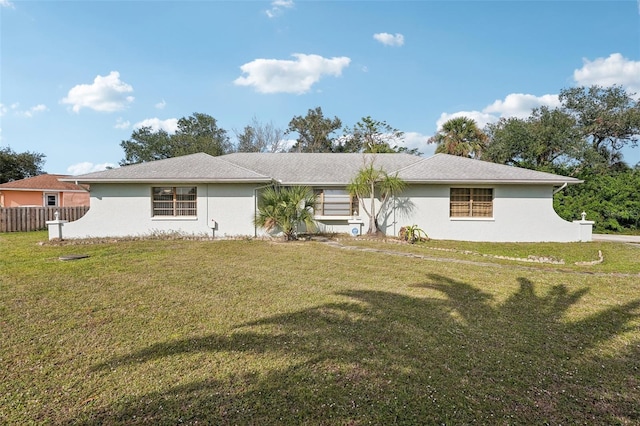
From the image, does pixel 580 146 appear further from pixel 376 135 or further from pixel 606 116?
pixel 376 135

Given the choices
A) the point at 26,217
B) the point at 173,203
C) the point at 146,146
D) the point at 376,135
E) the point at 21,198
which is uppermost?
the point at 146,146

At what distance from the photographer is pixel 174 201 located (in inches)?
535

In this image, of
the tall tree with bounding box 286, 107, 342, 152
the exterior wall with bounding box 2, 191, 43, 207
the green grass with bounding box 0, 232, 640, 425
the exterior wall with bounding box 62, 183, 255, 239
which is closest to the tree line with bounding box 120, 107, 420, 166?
the tall tree with bounding box 286, 107, 342, 152

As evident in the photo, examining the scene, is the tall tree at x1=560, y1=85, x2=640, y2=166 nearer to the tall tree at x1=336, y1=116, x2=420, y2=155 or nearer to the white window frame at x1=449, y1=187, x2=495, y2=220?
the tall tree at x1=336, y1=116, x2=420, y2=155

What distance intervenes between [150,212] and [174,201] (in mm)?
1114

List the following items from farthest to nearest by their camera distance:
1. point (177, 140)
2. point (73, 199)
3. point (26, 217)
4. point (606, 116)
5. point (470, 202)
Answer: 1. point (177, 140)
2. point (73, 199)
3. point (606, 116)
4. point (26, 217)
5. point (470, 202)

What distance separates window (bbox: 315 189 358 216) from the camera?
14812 millimetres

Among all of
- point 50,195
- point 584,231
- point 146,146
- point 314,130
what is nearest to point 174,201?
point 584,231

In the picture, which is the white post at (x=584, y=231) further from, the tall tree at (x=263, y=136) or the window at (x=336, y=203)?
the tall tree at (x=263, y=136)

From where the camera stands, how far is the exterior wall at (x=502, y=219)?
13.8m

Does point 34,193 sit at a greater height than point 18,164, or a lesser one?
lesser

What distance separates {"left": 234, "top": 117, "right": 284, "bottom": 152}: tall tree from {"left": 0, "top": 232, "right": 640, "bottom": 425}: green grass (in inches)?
1177

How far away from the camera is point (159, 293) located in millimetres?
5992

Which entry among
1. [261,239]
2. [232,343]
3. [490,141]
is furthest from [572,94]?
[232,343]
